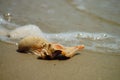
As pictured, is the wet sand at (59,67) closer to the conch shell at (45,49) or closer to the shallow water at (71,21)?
the conch shell at (45,49)

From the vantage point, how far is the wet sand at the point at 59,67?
2.83m

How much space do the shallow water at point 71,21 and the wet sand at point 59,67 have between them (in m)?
0.39

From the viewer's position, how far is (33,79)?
109 inches

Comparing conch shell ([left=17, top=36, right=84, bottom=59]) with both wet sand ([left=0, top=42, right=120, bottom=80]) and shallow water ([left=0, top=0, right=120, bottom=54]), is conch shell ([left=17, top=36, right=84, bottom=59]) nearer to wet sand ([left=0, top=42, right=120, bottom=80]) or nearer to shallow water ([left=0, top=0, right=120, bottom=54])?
wet sand ([left=0, top=42, right=120, bottom=80])

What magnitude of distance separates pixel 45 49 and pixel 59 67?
0.35 metres

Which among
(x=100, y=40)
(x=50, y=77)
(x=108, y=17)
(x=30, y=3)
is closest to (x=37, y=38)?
(x=50, y=77)

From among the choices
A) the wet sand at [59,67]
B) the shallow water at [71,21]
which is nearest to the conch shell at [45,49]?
the wet sand at [59,67]

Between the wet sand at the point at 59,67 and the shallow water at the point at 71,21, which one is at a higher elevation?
the shallow water at the point at 71,21

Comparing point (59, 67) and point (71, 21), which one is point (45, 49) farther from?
point (71, 21)

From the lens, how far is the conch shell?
3.23 meters

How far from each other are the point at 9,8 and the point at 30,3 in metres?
0.88

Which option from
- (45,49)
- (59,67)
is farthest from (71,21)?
(59,67)

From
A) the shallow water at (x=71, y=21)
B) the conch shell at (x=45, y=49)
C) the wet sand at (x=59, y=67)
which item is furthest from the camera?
the shallow water at (x=71, y=21)

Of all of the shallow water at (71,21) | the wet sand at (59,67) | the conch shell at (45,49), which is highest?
the shallow water at (71,21)
